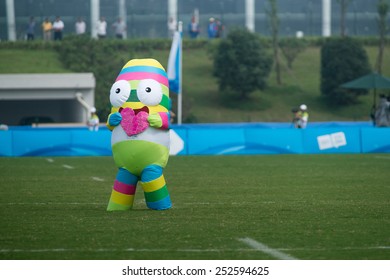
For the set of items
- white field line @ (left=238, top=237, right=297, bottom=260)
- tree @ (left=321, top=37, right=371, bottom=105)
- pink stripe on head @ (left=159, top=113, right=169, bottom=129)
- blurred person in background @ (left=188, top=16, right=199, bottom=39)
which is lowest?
tree @ (left=321, top=37, right=371, bottom=105)

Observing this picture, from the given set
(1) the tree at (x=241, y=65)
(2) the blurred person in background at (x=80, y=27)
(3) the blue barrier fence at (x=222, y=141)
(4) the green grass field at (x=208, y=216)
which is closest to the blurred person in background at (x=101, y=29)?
(2) the blurred person in background at (x=80, y=27)

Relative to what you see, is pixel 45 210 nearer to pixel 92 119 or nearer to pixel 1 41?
pixel 92 119

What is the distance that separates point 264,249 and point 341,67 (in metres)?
49.7

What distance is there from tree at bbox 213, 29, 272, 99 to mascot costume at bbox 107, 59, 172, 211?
46.0 metres

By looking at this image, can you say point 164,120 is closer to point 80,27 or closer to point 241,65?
point 241,65

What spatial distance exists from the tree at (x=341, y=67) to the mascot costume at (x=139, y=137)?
4567 centimetres

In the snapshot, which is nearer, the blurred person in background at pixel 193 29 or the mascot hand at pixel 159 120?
the mascot hand at pixel 159 120

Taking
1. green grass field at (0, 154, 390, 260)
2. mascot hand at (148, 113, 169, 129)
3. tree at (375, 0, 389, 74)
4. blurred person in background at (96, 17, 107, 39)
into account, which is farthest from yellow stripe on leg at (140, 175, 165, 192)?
blurred person in background at (96, 17, 107, 39)

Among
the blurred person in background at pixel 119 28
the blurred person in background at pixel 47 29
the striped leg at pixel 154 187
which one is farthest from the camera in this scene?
the blurred person in background at pixel 119 28

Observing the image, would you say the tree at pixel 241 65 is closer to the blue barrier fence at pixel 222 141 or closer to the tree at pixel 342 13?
the tree at pixel 342 13

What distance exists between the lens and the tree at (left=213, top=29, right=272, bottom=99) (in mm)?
61875

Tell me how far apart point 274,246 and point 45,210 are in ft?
16.8

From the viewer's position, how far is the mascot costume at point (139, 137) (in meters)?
15.4

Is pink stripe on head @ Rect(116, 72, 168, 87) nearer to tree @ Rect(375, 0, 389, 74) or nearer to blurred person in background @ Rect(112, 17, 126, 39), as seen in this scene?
tree @ Rect(375, 0, 389, 74)
